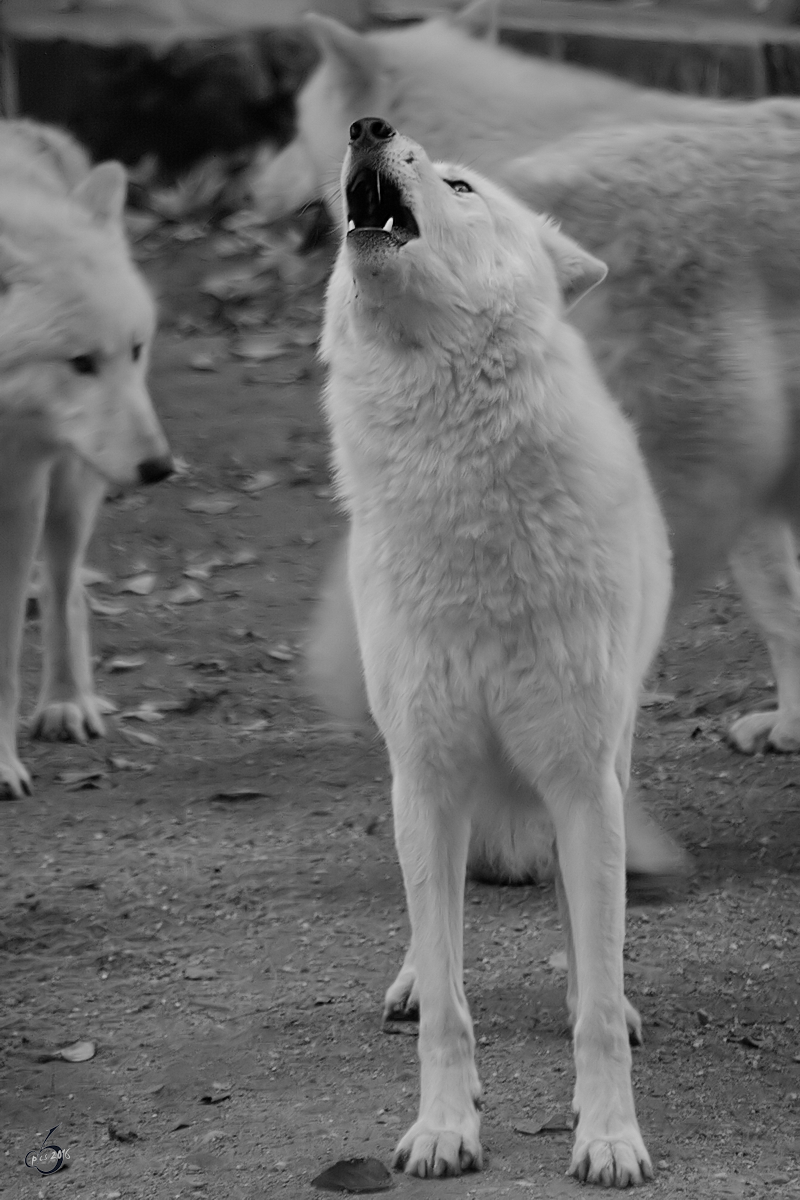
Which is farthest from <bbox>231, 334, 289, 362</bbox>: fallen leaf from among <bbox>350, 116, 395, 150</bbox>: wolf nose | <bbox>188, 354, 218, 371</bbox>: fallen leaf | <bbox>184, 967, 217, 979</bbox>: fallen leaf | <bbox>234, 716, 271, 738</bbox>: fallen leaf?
<bbox>350, 116, 395, 150</bbox>: wolf nose

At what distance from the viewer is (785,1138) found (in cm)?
243

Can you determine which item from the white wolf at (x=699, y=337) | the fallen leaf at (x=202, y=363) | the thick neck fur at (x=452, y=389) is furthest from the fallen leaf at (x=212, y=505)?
the thick neck fur at (x=452, y=389)

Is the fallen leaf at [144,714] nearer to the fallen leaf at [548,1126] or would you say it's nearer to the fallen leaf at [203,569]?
the fallen leaf at [203,569]

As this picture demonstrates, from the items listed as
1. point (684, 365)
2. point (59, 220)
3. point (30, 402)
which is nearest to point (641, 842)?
point (684, 365)

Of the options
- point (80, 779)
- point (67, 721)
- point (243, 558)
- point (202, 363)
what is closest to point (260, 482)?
point (243, 558)

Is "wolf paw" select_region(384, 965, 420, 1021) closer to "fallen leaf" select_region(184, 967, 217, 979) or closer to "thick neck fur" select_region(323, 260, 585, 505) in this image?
"fallen leaf" select_region(184, 967, 217, 979)

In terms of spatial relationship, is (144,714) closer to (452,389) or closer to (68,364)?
(68,364)

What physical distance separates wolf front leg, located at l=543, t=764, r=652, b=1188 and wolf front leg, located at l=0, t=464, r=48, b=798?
2.41 m

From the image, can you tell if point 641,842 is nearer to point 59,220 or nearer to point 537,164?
point 537,164

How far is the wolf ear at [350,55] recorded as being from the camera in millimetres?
5195

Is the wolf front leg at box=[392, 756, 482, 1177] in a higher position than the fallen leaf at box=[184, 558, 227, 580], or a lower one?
higher

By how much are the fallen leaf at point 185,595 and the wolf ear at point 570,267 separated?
12.2 ft

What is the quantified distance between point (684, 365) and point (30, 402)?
1936 mm

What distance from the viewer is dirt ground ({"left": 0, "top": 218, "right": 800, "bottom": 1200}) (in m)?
A: 2.45
